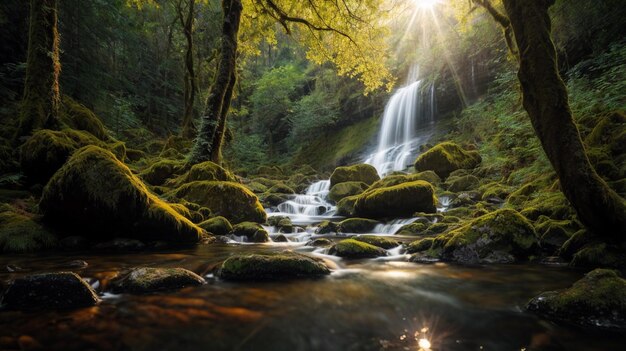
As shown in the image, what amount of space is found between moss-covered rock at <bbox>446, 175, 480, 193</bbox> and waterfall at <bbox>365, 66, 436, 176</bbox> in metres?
6.38

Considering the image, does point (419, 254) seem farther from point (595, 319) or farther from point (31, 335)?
point (31, 335)

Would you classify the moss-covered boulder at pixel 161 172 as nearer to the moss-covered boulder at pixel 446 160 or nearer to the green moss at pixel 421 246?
the green moss at pixel 421 246

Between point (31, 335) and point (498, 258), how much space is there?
5709 millimetres

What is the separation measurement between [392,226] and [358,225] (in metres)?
0.93

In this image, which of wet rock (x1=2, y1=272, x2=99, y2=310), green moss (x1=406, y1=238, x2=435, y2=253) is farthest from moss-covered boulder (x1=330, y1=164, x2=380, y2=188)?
wet rock (x1=2, y1=272, x2=99, y2=310)

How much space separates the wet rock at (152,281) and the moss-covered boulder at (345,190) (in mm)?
10700

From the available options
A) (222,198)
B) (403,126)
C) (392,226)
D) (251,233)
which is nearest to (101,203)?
(251,233)

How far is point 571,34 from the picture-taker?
1319 cm

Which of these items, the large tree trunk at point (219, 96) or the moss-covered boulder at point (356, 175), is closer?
the large tree trunk at point (219, 96)

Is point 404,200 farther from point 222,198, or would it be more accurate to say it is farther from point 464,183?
point 222,198

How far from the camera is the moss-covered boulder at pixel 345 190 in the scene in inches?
571

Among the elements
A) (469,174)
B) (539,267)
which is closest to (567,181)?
(539,267)

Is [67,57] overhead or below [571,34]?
overhead

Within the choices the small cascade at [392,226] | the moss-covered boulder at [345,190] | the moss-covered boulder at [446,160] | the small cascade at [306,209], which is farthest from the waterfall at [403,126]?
the small cascade at [392,226]
